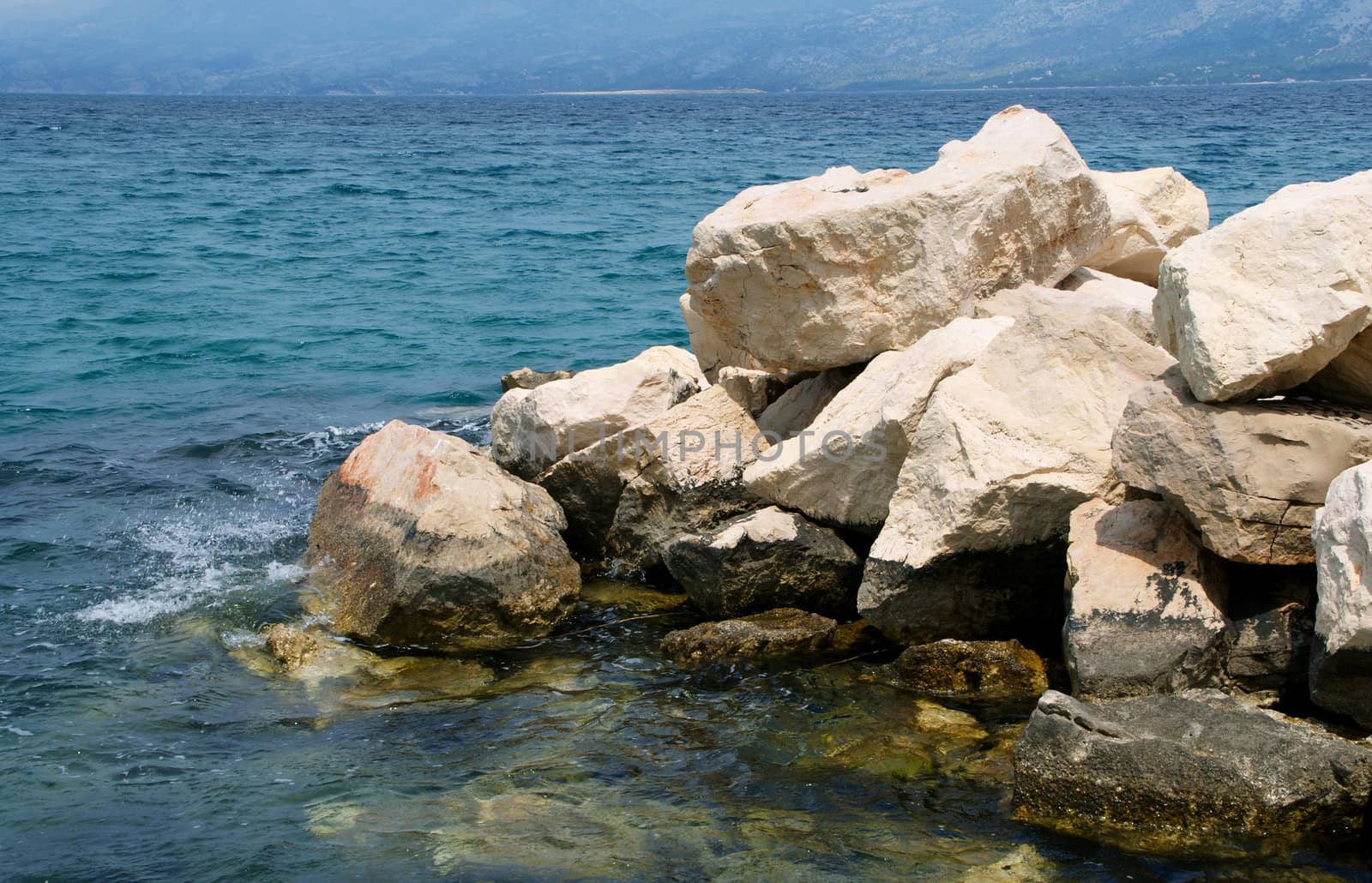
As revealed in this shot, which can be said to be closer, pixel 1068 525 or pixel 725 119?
pixel 1068 525

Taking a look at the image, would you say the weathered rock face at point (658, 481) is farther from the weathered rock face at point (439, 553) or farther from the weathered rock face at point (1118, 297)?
the weathered rock face at point (1118, 297)

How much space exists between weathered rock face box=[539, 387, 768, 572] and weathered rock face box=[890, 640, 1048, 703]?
201 centimetres

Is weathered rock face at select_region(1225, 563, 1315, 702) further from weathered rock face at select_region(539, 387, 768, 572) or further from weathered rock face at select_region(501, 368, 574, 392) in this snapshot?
weathered rock face at select_region(501, 368, 574, 392)

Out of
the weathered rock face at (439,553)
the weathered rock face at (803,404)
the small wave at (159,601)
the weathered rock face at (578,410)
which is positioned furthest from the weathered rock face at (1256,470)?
the small wave at (159,601)

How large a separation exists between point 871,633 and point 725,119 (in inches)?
3056

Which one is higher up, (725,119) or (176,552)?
(725,119)

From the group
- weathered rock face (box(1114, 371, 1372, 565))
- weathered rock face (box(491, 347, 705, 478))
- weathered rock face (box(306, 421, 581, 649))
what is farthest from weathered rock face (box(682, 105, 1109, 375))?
weathered rock face (box(1114, 371, 1372, 565))

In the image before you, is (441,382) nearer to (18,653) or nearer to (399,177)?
(18,653)

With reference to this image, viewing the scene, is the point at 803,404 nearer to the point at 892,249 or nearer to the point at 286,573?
the point at 892,249

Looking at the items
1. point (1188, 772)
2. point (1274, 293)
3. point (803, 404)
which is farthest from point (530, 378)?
point (1188, 772)

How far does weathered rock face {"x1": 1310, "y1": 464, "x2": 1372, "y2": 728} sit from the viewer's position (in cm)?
523

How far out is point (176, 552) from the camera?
32.8 ft

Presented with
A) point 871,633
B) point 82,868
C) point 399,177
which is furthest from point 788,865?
point 399,177

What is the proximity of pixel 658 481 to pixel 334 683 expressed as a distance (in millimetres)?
2604
